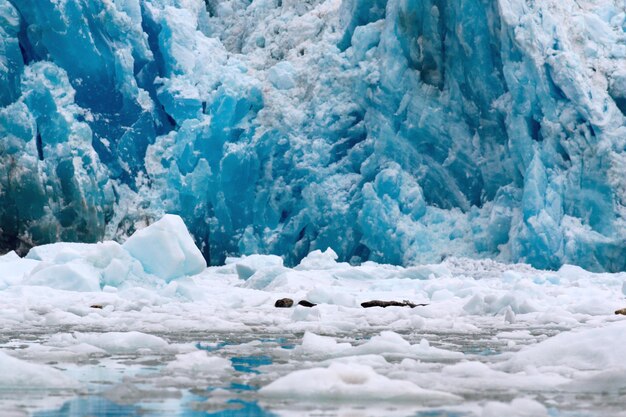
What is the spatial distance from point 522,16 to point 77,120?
890 cm

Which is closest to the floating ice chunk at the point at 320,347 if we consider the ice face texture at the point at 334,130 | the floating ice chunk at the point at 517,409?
the floating ice chunk at the point at 517,409

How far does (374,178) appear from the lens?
18.8 m

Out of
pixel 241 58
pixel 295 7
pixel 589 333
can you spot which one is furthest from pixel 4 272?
pixel 295 7

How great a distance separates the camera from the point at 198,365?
4.02 meters

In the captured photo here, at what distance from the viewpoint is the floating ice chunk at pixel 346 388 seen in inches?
119

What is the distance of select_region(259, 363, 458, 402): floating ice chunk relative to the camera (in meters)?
3.03

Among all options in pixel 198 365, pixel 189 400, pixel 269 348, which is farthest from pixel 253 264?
pixel 189 400

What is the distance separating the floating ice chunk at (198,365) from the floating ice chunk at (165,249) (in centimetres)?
675

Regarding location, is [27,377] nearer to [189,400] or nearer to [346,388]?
[189,400]

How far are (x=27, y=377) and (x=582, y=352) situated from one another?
91.3 inches

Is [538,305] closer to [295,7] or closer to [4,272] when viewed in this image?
[4,272]

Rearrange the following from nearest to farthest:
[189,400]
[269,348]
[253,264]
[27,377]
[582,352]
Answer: [189,400] < [27,377] < [582,352] < [269,348] < [253,264]

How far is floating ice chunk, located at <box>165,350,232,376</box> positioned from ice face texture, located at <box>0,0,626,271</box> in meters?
13.2

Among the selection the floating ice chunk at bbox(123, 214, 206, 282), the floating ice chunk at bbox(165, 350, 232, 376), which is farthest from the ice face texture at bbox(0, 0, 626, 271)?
the floating ice chunk at bbox(165, 350, 232, 376)
